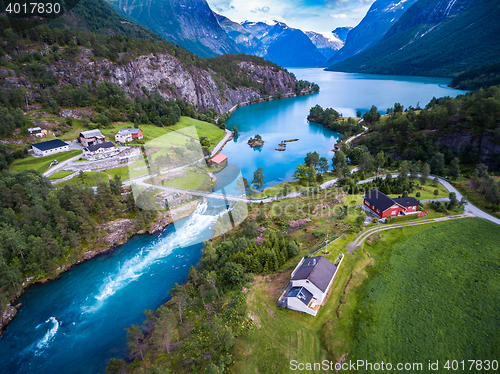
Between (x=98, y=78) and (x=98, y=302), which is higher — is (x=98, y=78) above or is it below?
above

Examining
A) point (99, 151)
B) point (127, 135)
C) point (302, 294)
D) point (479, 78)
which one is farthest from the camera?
point (479, 78)

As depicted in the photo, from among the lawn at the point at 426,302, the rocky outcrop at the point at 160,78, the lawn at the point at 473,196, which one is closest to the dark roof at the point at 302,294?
the lawn at the point at 426,302

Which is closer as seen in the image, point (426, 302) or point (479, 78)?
point (426, 302)

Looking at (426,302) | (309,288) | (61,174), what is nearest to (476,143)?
(426,302)

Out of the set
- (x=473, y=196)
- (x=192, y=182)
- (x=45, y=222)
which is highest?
(x=45, y=222)

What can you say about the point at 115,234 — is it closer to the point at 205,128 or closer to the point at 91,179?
the point at 91,179

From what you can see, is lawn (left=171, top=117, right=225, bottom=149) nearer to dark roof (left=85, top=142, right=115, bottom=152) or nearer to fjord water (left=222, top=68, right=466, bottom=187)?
fjord water (left=222, top=68, right=466, bottom=187)

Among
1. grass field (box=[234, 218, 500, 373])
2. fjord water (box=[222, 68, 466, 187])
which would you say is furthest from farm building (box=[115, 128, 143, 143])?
grass field (box=[234, 218, 500, 373])

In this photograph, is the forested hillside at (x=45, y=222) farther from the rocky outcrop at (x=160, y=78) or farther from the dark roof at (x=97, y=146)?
the rocky outcrop at (x=160, y=78)
